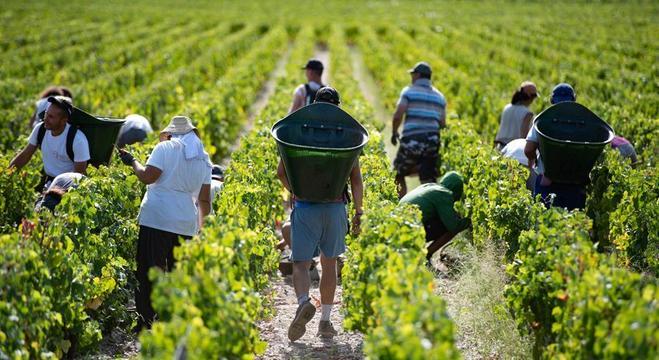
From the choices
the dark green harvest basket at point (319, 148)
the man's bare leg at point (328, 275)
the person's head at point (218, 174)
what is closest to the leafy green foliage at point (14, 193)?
the person's head at point (218, 174)

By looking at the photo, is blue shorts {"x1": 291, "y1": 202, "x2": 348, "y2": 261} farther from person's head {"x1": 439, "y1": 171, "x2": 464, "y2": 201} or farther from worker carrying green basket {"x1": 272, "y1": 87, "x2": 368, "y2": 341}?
person's head {"x1": 439, "y1": 171, "x2": 464, "y2": 201}

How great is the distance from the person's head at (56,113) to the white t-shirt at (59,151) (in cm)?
12

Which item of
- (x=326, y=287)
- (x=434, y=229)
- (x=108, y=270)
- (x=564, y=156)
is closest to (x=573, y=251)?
(x=326, y=287)

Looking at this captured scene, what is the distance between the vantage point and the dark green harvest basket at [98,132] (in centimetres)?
789

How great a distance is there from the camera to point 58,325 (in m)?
5.73

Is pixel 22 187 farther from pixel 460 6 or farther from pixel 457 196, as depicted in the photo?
pixel 460 6

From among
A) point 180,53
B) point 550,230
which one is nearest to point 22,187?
point 550,230

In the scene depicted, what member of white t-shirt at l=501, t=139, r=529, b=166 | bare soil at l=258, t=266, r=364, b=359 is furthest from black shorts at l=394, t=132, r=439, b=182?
bare soil at l=258, t=266, r=364, b=359

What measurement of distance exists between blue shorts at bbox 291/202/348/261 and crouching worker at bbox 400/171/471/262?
1.69 metres

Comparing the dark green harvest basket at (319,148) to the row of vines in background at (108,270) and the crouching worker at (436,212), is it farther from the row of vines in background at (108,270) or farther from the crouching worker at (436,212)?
the crouching worker at (436,212)

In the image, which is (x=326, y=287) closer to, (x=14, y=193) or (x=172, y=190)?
(x=172, y=190)

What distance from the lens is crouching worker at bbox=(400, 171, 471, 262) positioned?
8211 mm

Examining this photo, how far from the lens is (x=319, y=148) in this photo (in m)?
6.07

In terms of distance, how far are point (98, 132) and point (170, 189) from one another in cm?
190
